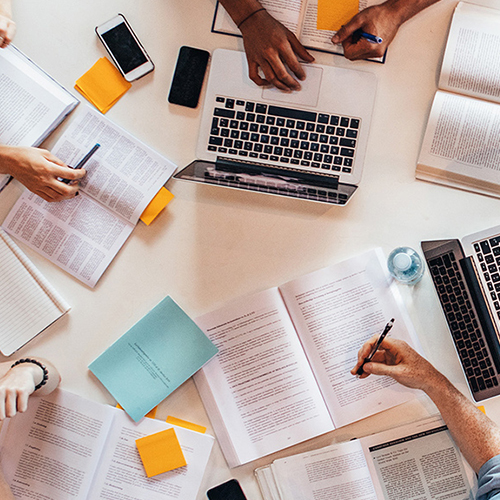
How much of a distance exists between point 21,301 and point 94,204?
0.98 ft

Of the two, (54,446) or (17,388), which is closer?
(17,388)

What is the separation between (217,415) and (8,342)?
0.55m

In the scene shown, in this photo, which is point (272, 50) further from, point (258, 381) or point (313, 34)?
point (258, 381)

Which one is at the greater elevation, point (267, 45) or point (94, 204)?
point (267, 45)

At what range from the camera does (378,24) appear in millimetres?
1188

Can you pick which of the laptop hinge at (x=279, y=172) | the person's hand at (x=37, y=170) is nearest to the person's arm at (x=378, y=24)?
the laptop hinge at (x=279, y=172)

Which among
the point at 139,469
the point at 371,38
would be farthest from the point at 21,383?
the point at 371,38

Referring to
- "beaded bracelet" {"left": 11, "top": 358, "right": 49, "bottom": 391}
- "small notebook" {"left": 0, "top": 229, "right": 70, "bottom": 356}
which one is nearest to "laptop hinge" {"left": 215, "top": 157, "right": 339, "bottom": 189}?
"small notebook" {"left": 0, "top": 229, "right": 70, "bottom": 356}

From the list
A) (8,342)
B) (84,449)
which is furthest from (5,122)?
(84,449)

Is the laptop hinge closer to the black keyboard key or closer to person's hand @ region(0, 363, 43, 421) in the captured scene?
the black keyboard key

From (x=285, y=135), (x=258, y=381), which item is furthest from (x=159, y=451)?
(x=285, y=135)

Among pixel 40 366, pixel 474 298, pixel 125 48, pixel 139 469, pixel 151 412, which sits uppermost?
pixel 125 48

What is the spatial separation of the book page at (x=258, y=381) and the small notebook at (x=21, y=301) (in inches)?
14.8

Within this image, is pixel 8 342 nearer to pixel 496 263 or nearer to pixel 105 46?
pixel 105 46
